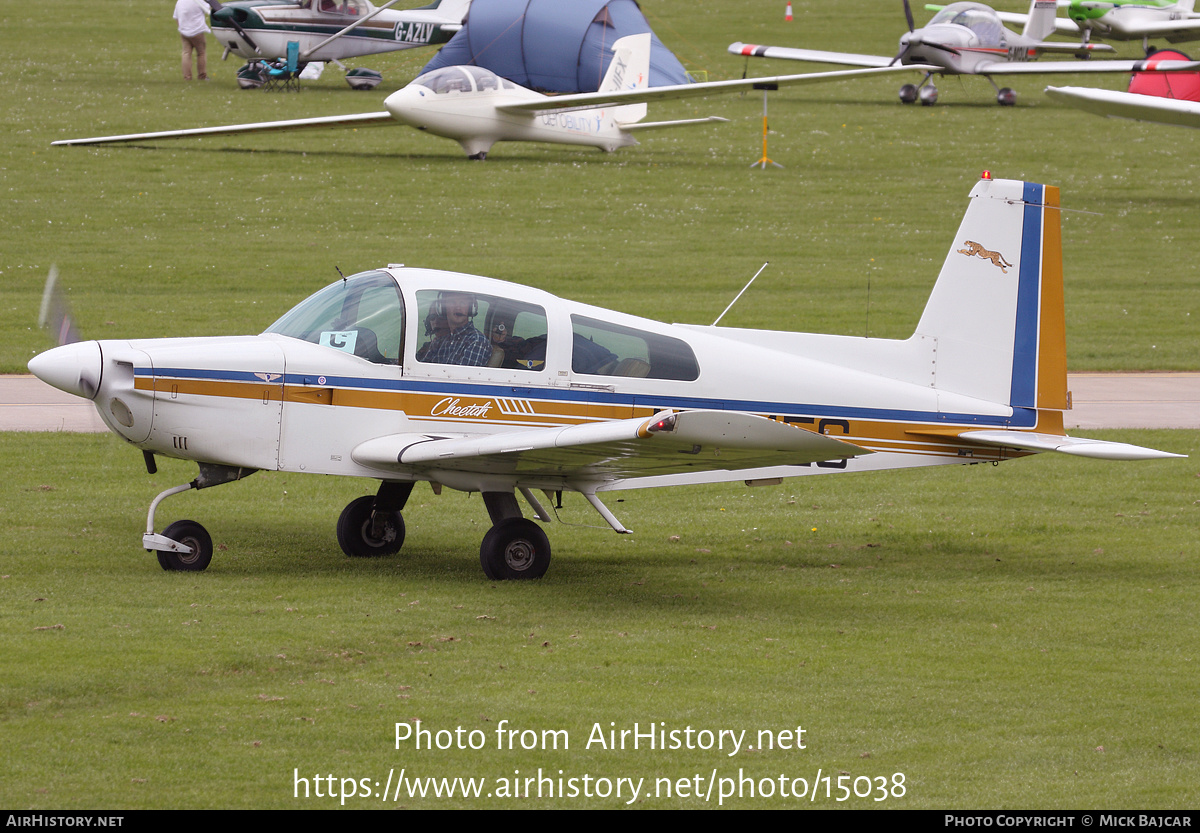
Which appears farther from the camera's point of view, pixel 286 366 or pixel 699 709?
pixel 286 366

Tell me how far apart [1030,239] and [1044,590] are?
2966mm

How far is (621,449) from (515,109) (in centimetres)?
2579

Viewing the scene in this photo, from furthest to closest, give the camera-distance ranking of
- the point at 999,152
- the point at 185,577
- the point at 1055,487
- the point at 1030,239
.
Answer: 1. the point at 999,152
2. the point at 1055,487
3. the point at 1030,239
4. the point at 185,577

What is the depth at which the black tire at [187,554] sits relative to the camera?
10.4 metres

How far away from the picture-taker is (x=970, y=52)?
43.4 metres

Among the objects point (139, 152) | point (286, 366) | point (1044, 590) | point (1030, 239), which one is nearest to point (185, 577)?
point (286, 366)

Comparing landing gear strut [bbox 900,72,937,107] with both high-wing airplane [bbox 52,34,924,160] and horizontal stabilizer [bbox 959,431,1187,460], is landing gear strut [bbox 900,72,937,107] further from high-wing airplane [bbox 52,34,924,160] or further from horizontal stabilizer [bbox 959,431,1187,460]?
horizontal stabilizer [bbox 959,431,1187,460]

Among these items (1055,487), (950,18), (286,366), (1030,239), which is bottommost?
(1055,487)

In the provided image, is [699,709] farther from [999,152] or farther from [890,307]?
[999,152]

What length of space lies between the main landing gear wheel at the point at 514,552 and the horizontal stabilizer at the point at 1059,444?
3.57 m

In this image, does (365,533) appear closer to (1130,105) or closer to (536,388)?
(536,388)

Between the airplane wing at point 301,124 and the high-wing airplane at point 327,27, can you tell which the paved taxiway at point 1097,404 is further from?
the high-wing airplane at point 327,27

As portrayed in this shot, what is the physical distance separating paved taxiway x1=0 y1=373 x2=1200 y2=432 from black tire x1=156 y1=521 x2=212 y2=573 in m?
5.30

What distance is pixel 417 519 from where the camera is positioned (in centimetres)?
1299
